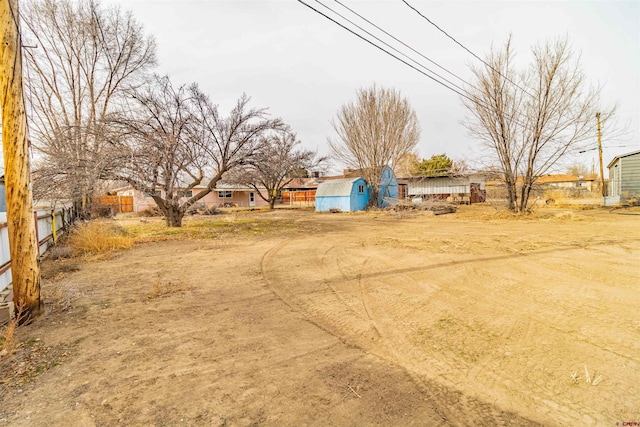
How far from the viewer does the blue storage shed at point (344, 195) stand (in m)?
26.9

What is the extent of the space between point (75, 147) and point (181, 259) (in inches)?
315

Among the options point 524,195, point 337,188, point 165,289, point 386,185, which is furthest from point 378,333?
point 386,185

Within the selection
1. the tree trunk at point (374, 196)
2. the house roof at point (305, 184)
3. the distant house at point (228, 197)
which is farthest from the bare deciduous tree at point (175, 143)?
the house roof at point (305, 184)

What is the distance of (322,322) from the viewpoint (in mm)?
4094

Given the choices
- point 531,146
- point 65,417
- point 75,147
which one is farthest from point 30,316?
point 531,146

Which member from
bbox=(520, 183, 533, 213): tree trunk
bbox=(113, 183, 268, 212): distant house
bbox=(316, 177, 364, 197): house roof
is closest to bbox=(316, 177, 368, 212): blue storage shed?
bbox=(316, 177, 364, 197): house roof

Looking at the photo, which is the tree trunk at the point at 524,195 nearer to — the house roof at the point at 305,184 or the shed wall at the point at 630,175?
the shed wall at the point at 630,175

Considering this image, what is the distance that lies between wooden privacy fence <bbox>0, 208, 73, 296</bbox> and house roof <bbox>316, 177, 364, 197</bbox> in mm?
18466

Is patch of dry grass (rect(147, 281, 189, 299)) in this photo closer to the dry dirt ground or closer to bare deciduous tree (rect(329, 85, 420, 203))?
the dry dirt ground

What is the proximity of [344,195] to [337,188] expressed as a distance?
128cm

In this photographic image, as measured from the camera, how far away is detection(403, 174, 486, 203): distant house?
3328 cm

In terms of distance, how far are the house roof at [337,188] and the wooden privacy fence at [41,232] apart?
60.6 ft

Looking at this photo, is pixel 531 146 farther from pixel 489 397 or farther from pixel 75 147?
pixel 75 147

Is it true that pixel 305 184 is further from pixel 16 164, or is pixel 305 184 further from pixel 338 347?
pixel 338 347
